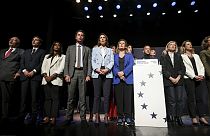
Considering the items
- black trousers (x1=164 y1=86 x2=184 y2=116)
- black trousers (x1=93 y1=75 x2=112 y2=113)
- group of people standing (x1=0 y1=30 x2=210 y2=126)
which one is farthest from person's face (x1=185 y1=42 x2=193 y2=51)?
black trousers (x1=93 y1=75 x2=112 y2=113)

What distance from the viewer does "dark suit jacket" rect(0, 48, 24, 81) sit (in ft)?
11.7

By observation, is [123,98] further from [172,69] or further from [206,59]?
[206,59]

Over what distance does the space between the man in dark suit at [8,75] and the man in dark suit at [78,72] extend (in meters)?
1.04

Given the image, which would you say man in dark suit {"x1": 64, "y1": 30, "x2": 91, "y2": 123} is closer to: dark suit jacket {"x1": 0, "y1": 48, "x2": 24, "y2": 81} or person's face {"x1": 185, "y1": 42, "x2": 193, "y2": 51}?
dark suit jacket {"x1": 0, "y1": 48, "x2": 24, "y2": 81}

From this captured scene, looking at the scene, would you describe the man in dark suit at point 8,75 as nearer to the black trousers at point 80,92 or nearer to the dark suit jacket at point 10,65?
the dark suit jacket at point 10,65

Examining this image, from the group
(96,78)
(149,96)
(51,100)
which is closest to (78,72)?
(96,78)

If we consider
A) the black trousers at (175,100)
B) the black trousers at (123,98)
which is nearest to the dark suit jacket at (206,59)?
the black trousers at (175,100)

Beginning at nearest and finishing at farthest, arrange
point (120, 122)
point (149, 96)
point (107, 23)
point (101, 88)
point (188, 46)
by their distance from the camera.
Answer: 1. point (149, 96)
2. point (120, 122)
3. point (101, 88)
4. point (188, 46)
5. point (107, 23)

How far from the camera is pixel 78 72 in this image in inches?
136

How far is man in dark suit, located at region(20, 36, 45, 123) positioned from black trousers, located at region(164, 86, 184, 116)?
8.11 ft

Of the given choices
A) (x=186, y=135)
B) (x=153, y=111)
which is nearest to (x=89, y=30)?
(x=153, y=111)

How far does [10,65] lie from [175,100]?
10.7ft

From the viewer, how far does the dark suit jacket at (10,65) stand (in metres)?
3.58

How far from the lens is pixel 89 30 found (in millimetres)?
7715
